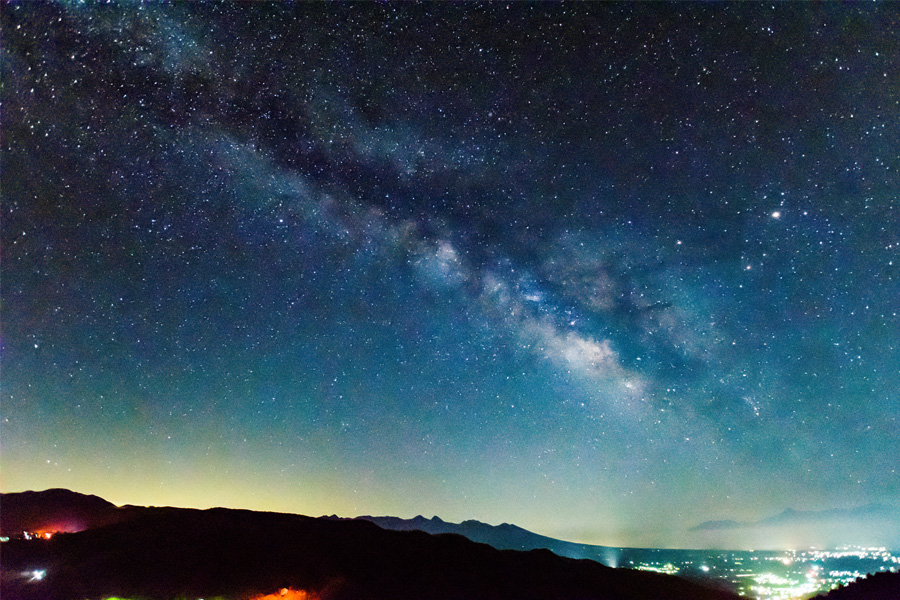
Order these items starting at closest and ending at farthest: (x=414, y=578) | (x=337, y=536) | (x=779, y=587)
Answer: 1. (x=414, y=578)
2. (x=337, y=536)
3. (x=779, y=587)

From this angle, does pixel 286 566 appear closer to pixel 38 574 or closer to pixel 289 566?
pixel 289 566

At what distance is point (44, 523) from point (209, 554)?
48036 mm

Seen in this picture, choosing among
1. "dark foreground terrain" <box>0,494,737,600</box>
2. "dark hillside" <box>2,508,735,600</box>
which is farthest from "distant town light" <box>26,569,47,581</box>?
"dark hillside" <box>2,508,735,600</box>

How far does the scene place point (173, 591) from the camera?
115 ft

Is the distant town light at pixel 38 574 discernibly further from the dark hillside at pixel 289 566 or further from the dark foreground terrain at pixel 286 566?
the dark hillside at pixel 289 566

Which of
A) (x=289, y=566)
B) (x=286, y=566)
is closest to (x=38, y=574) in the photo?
(x=286, y=566)

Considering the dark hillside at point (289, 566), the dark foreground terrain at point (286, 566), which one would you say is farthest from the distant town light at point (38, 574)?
the dark hillside at point (289, 566)

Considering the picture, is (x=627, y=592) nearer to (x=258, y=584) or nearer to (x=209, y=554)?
(x=258, y=584)

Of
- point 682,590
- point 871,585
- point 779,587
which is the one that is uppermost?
point 871,585

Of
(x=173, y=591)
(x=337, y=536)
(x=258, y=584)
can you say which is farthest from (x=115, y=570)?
(x=337, y=536)

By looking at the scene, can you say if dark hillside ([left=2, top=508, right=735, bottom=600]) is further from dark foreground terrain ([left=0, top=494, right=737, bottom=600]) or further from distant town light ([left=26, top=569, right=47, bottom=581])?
distant town light ([left=26, top=569, right=47, bottom=581])

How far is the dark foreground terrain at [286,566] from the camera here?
3550 centimetres

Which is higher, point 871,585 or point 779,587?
point 871,585

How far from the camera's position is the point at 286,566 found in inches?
1598
